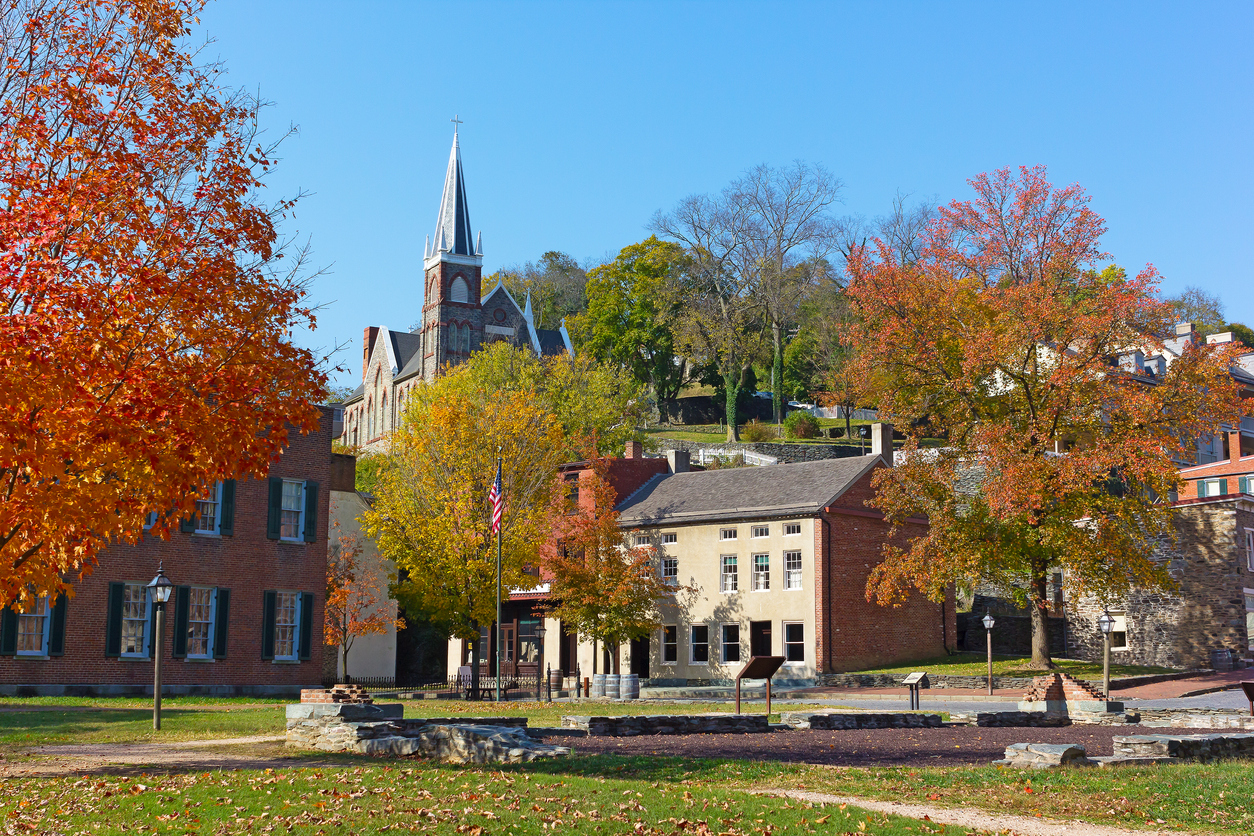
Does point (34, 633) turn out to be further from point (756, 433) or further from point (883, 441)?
point (756, 433)

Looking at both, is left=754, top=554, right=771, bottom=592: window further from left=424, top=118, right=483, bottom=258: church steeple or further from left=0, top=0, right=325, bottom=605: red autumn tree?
left=424, top=118, right=483, bottom=258: church steeple

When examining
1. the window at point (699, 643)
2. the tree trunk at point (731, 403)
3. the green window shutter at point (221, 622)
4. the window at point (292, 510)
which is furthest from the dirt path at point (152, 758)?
the tree trunk at point (731, 403)

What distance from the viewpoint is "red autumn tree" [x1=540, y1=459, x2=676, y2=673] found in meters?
38.8

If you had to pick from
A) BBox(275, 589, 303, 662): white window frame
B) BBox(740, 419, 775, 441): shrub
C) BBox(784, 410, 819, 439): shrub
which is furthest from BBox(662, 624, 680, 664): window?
BBox(784, 410, 819, 439): shrub

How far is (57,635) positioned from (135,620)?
2014 millimetres

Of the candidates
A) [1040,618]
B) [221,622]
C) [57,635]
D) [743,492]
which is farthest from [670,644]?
[57,635]

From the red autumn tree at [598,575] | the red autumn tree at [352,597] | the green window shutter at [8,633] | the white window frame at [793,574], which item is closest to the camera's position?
the green window shutter at [8,633]

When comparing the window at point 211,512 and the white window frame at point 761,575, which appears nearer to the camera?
the window at point 211,512

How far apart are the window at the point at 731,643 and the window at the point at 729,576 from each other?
138 centimetres

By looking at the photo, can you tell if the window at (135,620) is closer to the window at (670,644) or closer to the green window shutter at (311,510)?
the green window shutter at (311,510)

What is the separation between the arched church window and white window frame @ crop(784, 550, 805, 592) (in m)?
46.1

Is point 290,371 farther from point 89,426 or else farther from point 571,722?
point 571,722

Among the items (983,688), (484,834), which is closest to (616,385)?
(983,688)

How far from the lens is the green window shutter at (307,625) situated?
3328 centimetres
